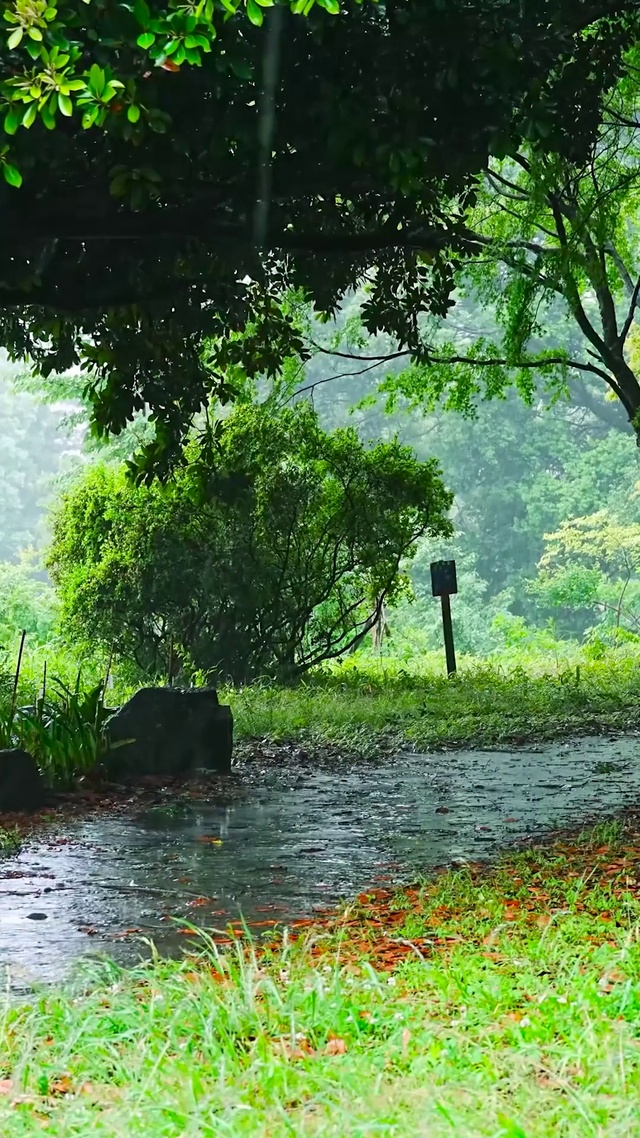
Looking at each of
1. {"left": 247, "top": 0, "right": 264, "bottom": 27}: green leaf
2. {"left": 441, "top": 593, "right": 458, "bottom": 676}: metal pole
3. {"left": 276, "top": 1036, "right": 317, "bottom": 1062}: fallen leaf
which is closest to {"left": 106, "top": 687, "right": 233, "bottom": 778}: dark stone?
{"left": 247, "top": 0, "right": 264, "bottom": 27}: green leaf

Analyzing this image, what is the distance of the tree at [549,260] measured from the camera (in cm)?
1097

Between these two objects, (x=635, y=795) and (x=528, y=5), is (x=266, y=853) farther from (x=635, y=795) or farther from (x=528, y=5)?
(x=528, y=5)

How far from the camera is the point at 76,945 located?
465 cm

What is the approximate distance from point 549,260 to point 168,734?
18.0 feet

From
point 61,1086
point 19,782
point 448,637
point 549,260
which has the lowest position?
point 61,1086

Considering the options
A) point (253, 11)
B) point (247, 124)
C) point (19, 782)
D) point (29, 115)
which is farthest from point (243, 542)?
point (253, 11)

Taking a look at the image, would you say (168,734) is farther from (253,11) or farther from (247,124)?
(253,11)

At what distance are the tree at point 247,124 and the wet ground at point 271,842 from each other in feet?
9.43

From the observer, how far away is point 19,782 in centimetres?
732

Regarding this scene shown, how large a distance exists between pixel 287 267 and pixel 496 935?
6.35 metres

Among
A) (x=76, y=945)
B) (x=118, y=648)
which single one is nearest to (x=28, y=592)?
(x=118, y=648)

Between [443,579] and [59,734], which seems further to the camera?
[443,579]

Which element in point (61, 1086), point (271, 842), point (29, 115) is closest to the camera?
point (61, 1086)

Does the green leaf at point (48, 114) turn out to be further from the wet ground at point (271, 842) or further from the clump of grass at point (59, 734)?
the clump of grass at point (59, 734)
